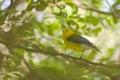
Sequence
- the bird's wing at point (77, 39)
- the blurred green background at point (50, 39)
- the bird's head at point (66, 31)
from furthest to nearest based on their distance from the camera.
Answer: the bird's wing at point (77, 39)
the bird's head at point (66, 31)
the blurred green background at point (50, 39)

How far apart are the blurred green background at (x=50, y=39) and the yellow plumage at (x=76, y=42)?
0.23ft

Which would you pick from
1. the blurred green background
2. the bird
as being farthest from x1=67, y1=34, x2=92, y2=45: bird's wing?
the blurred green background

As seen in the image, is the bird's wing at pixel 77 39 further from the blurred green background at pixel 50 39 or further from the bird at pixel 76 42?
the blurred green background at pixel 50 39

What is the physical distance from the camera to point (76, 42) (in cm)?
191

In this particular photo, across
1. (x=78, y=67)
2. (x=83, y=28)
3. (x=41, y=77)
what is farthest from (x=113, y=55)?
(x=41, y=77)

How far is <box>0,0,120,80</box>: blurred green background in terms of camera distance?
1.19 m

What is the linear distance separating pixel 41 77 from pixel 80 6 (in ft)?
1.40

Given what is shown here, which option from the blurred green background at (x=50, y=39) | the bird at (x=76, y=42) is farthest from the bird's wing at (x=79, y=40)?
the blurred green background at (x=50, y=39)

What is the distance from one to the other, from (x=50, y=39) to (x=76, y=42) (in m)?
0.48

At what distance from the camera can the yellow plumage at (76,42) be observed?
1666mm

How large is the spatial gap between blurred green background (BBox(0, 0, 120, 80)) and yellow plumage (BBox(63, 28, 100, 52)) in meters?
0.07

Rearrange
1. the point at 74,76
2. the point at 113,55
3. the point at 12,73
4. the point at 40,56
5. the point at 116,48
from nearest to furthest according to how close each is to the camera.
→ the point at 74,76, the point at 12,73, the point at 40,56, the point at 113,55, the point at 116,48

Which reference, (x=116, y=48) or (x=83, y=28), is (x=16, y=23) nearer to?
A: (x=83, y=28)

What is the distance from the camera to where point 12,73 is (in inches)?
49.1
